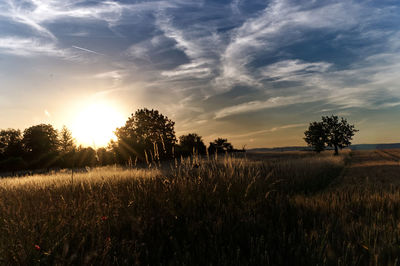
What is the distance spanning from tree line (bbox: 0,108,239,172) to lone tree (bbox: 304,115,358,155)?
1152 inches

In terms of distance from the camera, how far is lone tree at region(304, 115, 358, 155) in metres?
52.2

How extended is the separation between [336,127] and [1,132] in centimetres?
6963

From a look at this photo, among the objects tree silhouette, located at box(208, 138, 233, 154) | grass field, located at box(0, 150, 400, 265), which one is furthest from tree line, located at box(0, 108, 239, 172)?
grass field, located at box(0, 150, 400, 265)

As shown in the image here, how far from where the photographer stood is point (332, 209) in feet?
16.0

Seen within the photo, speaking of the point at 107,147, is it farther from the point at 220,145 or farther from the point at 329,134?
the point at 329,134

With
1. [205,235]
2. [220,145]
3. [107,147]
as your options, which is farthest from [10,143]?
[205,235]

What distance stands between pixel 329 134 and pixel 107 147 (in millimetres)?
45975

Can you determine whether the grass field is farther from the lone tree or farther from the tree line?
the lone tree

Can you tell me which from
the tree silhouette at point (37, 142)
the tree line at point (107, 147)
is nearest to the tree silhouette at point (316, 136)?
the tree line at point (107, 147)

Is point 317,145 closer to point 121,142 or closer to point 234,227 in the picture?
point 121,142

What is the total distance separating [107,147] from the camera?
2603cm

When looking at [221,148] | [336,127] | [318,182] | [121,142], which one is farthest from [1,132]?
[336,127]

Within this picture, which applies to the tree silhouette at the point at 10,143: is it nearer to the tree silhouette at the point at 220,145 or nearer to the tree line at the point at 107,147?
the tree line at the point at 107,147

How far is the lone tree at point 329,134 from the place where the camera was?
5222 centimetres
